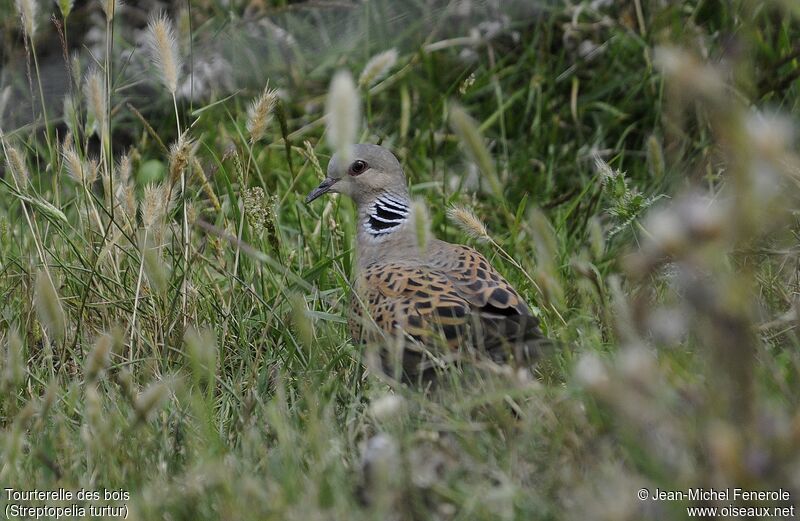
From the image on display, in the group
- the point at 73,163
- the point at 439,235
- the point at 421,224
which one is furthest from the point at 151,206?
the point at 439,235

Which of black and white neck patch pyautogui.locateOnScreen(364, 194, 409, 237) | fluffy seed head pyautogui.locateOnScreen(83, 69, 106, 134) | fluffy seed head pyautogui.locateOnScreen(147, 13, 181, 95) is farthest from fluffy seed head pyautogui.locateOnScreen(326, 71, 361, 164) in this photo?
black and white neck patch pyautogui.locateOnScreen(364, 194, 409, 237)

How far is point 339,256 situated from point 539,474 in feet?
6.15

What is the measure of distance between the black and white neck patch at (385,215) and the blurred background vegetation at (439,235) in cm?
16

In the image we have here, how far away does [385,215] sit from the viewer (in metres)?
4.41

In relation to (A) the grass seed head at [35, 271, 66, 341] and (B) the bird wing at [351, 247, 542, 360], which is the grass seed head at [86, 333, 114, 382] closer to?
(A) the grass seed head at [35, 271, 66, 341]

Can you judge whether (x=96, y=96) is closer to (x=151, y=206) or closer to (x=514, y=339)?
(x=151, y=206)

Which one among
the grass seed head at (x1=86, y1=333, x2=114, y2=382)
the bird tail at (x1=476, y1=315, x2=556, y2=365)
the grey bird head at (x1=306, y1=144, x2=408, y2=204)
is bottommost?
the grass seed head at (x1=86, y1=333, x2=114, y2=382)

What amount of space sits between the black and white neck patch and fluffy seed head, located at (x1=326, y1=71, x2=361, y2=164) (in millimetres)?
1762

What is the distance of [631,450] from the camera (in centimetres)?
229

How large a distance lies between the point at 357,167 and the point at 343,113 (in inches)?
78.2

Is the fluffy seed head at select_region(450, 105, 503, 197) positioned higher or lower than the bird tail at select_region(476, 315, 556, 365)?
higher

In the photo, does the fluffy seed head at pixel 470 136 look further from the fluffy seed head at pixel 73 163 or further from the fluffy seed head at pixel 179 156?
the fluffy seed head at pixel 73 163

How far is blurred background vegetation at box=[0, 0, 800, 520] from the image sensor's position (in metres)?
2.12

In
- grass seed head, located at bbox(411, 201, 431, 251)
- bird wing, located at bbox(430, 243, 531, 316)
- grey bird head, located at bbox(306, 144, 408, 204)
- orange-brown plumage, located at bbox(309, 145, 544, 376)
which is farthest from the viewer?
grey bird head, located at bbox(306, 144, 408, 204)
